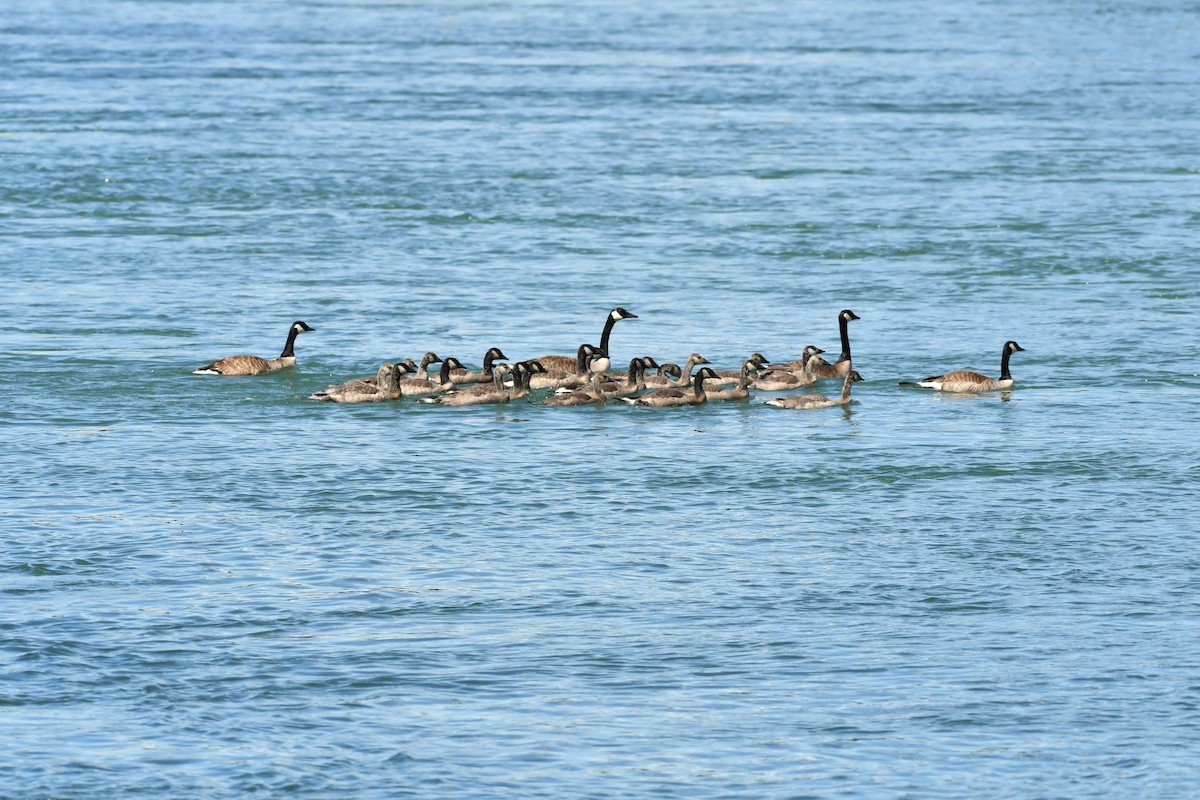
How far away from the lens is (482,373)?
1113 inches

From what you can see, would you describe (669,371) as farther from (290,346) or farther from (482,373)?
(290,346)

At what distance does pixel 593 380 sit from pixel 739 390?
1.99 m

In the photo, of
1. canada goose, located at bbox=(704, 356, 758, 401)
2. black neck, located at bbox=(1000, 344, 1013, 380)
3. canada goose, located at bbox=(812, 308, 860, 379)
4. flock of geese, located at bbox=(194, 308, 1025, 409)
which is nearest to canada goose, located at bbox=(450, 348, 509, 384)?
flock of geese, located at bbox=(194, 308, 1025, 409)

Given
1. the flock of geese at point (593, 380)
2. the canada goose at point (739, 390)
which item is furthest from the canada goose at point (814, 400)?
the canada goose at point (739, 390)

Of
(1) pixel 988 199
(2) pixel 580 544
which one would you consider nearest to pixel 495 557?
(2) pixel 580 544

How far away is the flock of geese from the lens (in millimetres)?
27594

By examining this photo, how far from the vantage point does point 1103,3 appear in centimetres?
11981

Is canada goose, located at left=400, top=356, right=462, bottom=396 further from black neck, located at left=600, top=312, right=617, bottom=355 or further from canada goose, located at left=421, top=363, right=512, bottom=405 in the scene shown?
black neck, located at left=600, top=312, right=617, bottom=355

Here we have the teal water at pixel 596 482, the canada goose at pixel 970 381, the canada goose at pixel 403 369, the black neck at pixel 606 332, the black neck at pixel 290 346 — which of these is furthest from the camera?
the black neck at pixel 606 332

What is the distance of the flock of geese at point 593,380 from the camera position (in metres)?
27.6

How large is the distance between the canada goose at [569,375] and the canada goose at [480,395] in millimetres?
573

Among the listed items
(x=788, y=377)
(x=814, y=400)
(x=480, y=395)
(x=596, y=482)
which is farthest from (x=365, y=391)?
(x=814, y=400)

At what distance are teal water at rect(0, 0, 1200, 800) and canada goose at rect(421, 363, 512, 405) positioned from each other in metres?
0.20

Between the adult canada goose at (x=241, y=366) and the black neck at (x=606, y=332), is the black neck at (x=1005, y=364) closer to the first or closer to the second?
the black neck at (x=606, y=332)
